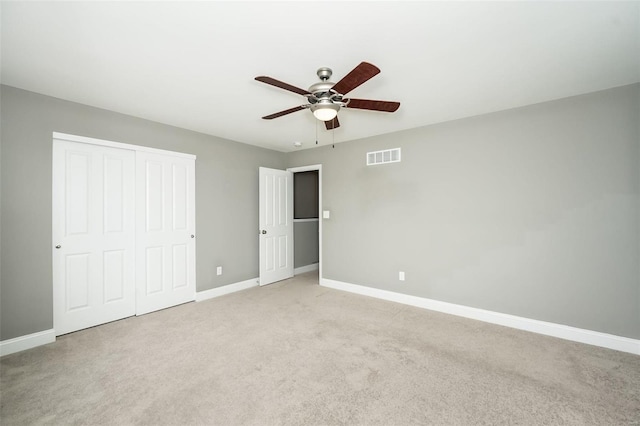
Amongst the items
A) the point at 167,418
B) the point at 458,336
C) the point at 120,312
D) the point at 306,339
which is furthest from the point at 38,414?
the point at 458,336

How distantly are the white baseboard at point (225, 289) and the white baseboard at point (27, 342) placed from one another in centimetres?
158

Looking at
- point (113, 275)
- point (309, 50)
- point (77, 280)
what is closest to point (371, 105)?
point (309, 50)

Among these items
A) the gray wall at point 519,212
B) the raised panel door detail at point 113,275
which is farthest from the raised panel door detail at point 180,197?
the gray wall at point 519,212

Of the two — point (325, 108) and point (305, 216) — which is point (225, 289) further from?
point (325, 108)

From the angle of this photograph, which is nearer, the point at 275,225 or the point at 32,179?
the point at 32,179

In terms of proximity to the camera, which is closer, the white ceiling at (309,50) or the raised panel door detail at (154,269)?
the white ceiling at (309,50)

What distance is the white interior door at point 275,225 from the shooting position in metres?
4.86

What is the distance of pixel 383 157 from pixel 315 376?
3089 mm

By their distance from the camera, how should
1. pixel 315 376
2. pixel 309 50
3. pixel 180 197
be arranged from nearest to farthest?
1. pixel 309 50
2. pixel 315 376
3. pixel 180 197

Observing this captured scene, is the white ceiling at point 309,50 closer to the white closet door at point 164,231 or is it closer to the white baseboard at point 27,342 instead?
the white closet door at point 164,231

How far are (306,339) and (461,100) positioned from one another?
10.0 ft

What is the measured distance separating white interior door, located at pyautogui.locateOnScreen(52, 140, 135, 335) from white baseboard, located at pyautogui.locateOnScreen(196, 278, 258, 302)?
881 millimetres

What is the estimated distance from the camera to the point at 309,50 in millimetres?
2016

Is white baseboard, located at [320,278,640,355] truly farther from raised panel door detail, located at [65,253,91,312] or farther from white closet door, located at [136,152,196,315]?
raised panel door detail, located at [65,253,91,312]
